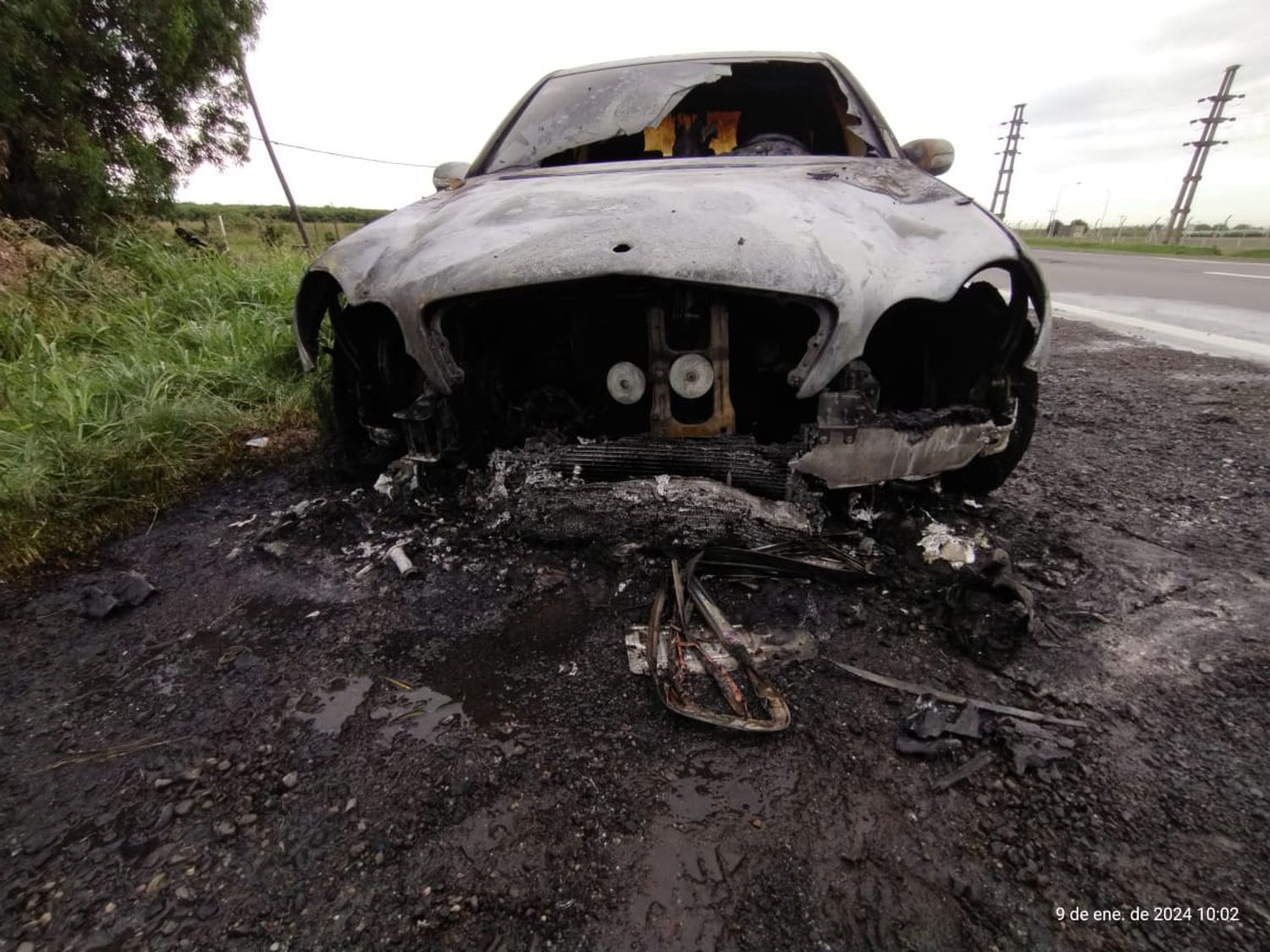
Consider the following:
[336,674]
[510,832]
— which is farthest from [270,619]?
[510,832]

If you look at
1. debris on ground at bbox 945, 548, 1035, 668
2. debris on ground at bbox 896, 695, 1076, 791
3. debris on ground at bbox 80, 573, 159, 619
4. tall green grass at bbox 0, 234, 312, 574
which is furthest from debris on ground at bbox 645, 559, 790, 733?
tall green grass at bbox 0, 234, 312, 574

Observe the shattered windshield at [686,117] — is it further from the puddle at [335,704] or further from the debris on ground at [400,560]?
the puddle at [335,704]

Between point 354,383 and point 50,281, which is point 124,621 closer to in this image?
point 354,383

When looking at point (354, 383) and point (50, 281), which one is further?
point (50, 281)

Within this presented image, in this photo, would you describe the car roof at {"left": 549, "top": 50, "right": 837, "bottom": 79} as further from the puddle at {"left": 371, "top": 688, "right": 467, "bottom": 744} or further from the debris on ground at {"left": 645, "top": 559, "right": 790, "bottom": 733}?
the puddle at {"left": 371, "top": 688, "right": 467, "bottom": 744}

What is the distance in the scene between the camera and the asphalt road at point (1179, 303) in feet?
15.8

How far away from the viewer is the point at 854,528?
Answer: 1.95 m

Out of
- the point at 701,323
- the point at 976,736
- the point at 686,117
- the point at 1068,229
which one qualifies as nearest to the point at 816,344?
the point at 701,323

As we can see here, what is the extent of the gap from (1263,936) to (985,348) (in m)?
1.46

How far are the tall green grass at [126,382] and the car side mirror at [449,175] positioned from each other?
144 cm

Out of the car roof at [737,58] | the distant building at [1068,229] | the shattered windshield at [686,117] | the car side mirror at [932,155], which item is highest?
the car roof at [737,58]

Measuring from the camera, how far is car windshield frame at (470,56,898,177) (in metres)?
2.70

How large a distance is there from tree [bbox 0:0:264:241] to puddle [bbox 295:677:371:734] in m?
6.29

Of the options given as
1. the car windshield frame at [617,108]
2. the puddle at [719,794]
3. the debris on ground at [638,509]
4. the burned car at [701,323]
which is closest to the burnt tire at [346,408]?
the burned car at [701,323]
